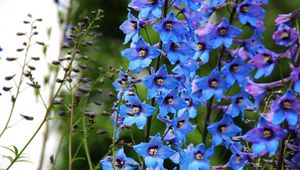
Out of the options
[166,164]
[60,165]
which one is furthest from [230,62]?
[60,165]

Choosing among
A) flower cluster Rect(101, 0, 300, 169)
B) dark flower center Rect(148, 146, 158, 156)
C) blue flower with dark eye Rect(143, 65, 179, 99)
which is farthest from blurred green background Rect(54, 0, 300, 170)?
dark flower center Rect(148, 146, 158, 156)

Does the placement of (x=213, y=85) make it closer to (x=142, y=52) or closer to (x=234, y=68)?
(x=234, y=68)

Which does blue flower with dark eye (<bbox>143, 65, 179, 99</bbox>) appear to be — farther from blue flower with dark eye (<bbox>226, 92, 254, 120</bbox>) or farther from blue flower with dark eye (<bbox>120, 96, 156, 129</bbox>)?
blue flower with dark eye (<bbox>226, 92, 254, 120</bbox>)

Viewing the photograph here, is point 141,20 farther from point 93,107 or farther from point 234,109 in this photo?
point 93,107

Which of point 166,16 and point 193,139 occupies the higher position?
point 166,16

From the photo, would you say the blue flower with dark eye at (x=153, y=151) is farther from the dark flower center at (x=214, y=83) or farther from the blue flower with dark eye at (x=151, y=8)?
the blue flower with dark eye at (x=151, y=8)

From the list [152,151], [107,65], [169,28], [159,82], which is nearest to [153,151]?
[152,151]
